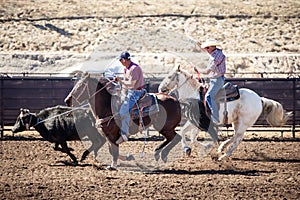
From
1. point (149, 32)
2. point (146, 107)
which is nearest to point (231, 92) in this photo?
point (146, 107)

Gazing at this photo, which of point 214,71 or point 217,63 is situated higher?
point 217,63

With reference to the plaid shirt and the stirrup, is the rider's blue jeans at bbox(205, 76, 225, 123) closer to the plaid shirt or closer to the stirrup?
the plaid shirt

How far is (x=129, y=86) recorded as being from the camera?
9.55 meters

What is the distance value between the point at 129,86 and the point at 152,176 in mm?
1549

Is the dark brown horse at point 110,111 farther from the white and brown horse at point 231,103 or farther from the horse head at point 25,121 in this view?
the horse head at point 25,121

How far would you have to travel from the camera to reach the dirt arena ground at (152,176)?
24.6ft

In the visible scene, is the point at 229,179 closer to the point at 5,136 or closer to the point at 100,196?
the point at 100,196

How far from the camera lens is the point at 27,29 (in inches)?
1262

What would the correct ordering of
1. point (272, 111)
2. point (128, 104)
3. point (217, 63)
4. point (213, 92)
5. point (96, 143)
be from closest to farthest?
point (128, 104) < point (217, 63) < point (213, 92) < point (96, 143) < point (272, 111)

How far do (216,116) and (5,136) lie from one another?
6.67m

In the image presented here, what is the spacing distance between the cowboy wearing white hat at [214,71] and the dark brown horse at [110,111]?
75cm

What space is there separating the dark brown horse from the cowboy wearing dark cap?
0.41ft

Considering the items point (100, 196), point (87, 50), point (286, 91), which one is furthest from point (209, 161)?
point (87, 50)

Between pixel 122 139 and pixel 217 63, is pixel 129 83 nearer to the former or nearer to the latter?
pixel 122 139
